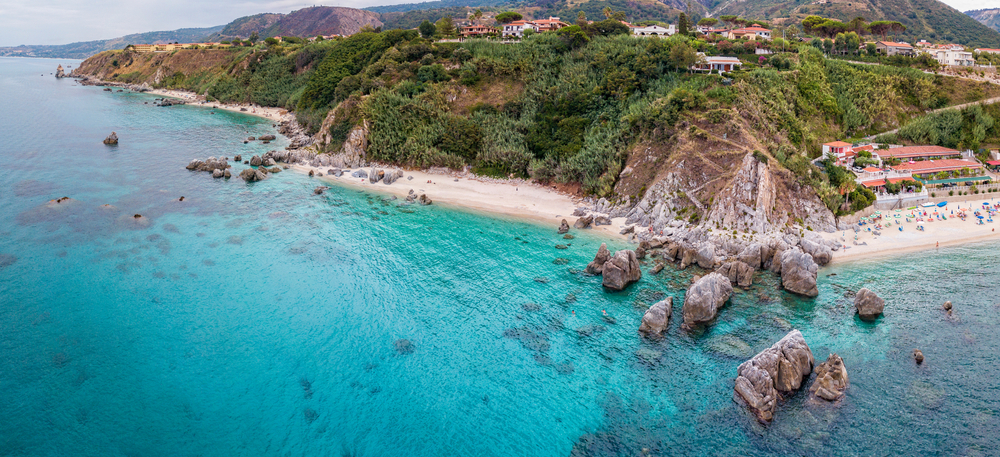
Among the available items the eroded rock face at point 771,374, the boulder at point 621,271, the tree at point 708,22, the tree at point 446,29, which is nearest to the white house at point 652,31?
the tree at point 708,22

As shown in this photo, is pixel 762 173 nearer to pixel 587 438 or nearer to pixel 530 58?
pixel 587 438

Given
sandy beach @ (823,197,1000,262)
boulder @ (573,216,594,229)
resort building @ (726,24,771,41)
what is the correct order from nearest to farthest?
sandy beach @ (823,197,1000,262) < boulder @ (573,216,594,229) < resort building @ (726,24,771,41)

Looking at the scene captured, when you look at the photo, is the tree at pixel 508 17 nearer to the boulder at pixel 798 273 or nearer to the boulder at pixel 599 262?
the boulder at pixel 599 262

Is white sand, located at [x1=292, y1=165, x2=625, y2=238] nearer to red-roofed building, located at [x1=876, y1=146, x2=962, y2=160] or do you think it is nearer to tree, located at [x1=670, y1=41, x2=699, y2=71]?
tree, located at [x1=670, y1=41, x2=699, y2=71]

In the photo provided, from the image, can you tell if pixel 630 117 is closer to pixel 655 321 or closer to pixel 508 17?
pixel 655 321

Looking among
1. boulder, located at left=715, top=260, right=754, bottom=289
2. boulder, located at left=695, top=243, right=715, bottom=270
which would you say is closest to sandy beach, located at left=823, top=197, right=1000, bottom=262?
boulder, located at left=715, top=260, right=754, bottom=289

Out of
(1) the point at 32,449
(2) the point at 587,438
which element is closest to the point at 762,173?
(2) the point at 587,438

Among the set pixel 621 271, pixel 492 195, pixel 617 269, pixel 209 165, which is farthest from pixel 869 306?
pixel 209 165
